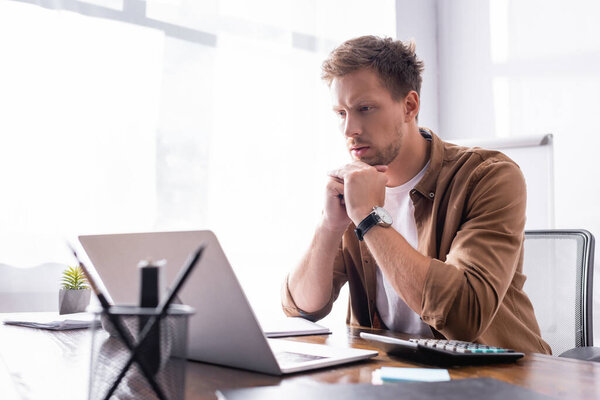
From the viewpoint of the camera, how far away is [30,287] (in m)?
2.03

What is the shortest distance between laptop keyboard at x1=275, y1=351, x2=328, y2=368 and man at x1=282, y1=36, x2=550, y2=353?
14.4 inches

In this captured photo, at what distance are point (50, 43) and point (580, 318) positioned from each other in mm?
1970

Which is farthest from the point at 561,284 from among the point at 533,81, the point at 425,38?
the point at 425,38

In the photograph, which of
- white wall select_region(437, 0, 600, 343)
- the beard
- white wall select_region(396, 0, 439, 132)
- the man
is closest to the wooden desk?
the man

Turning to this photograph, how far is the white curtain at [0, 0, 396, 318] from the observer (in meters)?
2.05

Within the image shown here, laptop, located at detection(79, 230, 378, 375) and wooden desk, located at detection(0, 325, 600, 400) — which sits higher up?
laptop, located at detection(79, 230, 378, 375)

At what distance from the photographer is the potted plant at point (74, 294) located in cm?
147

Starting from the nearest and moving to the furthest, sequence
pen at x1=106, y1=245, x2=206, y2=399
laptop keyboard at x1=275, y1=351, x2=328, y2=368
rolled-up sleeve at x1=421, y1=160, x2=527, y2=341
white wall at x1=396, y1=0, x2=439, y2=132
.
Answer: pen at x1=106, y1=245, x2=206, y2=399
laptop keyboard at x1=275, y1=351, x2=328, y2=368
rolled-up sleeve at x1=421, y1=160, x2=527, y2=341
white wall at x1=396, y1=0, x2=439, y2=132

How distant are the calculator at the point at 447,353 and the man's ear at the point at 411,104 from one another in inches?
36.8

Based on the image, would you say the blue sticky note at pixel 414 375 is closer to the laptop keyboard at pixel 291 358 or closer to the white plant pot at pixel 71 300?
the laptop keyboard at pixel 291 358

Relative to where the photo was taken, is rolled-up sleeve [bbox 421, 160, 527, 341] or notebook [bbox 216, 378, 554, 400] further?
rolled-up sleeve [bbox 421, 160, 527, 341]

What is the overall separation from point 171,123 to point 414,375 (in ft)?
6.33

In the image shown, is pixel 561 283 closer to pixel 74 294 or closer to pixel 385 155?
pixel 385 155

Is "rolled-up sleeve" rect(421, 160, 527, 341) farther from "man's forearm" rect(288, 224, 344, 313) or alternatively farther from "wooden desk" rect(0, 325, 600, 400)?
"man's forearm" rect(288, 224, 344, 313)
